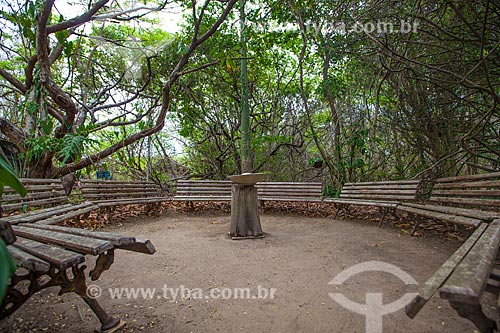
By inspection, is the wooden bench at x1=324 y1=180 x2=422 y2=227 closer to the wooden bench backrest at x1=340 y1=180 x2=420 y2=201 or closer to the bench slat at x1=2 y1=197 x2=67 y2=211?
the wooden bench backrest at x1=340 y1=180 x2=420 y2=201

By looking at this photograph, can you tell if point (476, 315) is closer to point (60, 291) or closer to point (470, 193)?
point (60, 291)

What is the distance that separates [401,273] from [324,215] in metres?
3.36

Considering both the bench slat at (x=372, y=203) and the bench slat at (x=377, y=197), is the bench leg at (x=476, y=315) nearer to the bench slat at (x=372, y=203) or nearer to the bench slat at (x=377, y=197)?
the bench slat at (x=372, y=203)

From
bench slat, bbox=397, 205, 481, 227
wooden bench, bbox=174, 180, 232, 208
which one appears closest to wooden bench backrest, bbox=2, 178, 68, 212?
wooden bench, bbox=174, 180, 232, 208

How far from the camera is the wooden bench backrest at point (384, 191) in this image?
464cm

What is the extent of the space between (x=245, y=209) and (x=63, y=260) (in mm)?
2920

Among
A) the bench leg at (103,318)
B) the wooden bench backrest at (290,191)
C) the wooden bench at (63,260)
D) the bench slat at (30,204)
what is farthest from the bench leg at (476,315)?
the wooden bench backrest at (290,191)

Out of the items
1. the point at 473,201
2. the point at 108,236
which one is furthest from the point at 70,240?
the point at 473,201

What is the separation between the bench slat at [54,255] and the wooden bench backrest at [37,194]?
5.87 feet

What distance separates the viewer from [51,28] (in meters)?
4.53

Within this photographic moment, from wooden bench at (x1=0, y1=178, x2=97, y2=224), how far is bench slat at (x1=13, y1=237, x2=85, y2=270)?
1.24 meters

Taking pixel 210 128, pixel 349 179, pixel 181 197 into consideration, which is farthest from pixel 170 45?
pixel 349 179

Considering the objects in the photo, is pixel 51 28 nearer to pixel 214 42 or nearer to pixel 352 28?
pixel 214 42

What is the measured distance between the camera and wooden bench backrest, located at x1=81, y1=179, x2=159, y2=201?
5.16 meters
